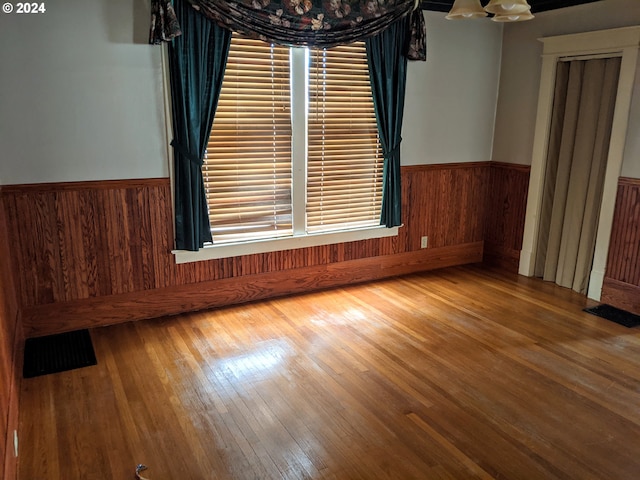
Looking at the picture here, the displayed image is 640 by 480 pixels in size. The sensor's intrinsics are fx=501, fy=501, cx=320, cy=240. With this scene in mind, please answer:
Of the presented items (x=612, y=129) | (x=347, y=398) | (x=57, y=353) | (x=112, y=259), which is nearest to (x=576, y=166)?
(x=612, y=129)

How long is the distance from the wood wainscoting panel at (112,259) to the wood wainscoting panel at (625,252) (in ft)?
5.65

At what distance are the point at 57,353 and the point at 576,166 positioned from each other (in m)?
4.18

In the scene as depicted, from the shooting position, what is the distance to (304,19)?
141 inches

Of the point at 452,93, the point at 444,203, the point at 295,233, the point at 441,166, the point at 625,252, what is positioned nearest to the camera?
the point at 625,252

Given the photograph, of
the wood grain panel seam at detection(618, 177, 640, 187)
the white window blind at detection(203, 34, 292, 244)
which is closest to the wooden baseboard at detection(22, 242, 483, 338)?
the white window blind at detection(203, 34, 292, 244)

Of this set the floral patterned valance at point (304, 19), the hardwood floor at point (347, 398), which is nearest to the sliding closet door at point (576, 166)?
the hardwood floor at point (347, 398)

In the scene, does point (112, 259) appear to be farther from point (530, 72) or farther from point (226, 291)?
point (530, 72)

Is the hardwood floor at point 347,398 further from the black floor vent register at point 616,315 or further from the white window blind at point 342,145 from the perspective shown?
the white window blind at point 342,145

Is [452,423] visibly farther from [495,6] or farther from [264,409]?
[495,6]

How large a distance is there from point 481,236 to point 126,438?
12.8 ft

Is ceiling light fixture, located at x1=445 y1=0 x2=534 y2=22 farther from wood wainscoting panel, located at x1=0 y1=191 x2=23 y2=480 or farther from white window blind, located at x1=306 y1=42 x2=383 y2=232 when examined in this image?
wood wainscoting panel, located at x1=0 y1=191 x2=23 y2=480

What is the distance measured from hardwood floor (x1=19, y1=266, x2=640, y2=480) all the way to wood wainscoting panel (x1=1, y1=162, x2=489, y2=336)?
28 centimetres

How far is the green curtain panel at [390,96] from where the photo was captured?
13.3 feet

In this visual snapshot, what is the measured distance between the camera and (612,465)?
2199mm
